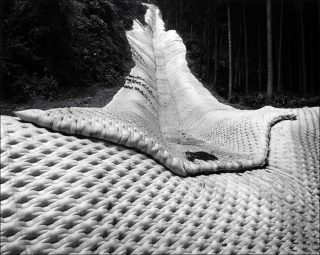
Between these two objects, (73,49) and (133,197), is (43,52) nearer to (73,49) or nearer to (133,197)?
(73,49)

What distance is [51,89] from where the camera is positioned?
8.41 meters

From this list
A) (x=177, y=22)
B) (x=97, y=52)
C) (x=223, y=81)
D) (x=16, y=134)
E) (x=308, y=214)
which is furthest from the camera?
(x=177, y=22)

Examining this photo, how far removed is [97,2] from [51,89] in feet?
22.6

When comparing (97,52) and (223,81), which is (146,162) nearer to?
(97,52)

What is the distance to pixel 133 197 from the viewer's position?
4.24ft

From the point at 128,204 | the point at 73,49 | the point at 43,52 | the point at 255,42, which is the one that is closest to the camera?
the point at 128,204

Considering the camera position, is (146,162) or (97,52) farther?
(97,52)

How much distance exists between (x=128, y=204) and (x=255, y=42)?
21.8 m

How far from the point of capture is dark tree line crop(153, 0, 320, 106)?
16.6m

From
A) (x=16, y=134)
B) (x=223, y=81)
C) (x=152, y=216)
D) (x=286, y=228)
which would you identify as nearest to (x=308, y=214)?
(x=286, y=228)

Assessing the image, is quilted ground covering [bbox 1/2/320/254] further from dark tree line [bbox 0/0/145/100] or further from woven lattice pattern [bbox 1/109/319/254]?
dark tree line [bbox 0/0/145/100]

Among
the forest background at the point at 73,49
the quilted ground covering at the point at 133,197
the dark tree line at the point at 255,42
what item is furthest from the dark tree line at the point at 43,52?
the dark tree line at the point at 255,42

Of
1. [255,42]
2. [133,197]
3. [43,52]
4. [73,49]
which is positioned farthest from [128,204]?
[255,42]

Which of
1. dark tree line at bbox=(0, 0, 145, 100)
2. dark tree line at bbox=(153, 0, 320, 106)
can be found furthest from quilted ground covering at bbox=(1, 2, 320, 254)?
dark tree line at bbox=(153, 0, 320, 106)
